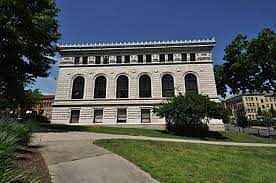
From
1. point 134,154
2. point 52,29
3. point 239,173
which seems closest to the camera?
point 239,173

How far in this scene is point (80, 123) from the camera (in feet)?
131

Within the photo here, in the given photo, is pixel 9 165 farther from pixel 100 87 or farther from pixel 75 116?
pixel 100 87

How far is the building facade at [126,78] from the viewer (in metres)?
40.2

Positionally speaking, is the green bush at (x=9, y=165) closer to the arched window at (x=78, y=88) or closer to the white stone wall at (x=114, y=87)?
the white stone wall at (x=114, y=87)

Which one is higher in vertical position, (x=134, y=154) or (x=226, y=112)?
(x=226, y=112)

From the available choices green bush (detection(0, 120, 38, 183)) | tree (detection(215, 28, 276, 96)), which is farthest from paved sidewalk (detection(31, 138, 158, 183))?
tree (detection(215, 28, 276, 96))

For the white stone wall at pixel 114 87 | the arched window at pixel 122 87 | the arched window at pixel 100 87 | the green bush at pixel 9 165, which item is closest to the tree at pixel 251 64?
the white stone wall at pixel 114 87

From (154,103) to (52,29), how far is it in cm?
2397

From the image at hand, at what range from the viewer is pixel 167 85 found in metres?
41.4

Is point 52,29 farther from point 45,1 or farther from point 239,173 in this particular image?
point 239,173

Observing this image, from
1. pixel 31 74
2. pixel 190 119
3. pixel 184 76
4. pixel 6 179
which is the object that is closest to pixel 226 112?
pixel 190 119

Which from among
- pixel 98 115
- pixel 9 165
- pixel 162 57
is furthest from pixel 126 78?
pixel 9 165

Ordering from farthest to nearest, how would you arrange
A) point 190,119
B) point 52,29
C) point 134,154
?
1. point 190,119
2. point 52,29
3. point 134,154

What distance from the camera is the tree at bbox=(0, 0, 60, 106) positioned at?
18.0 metres
